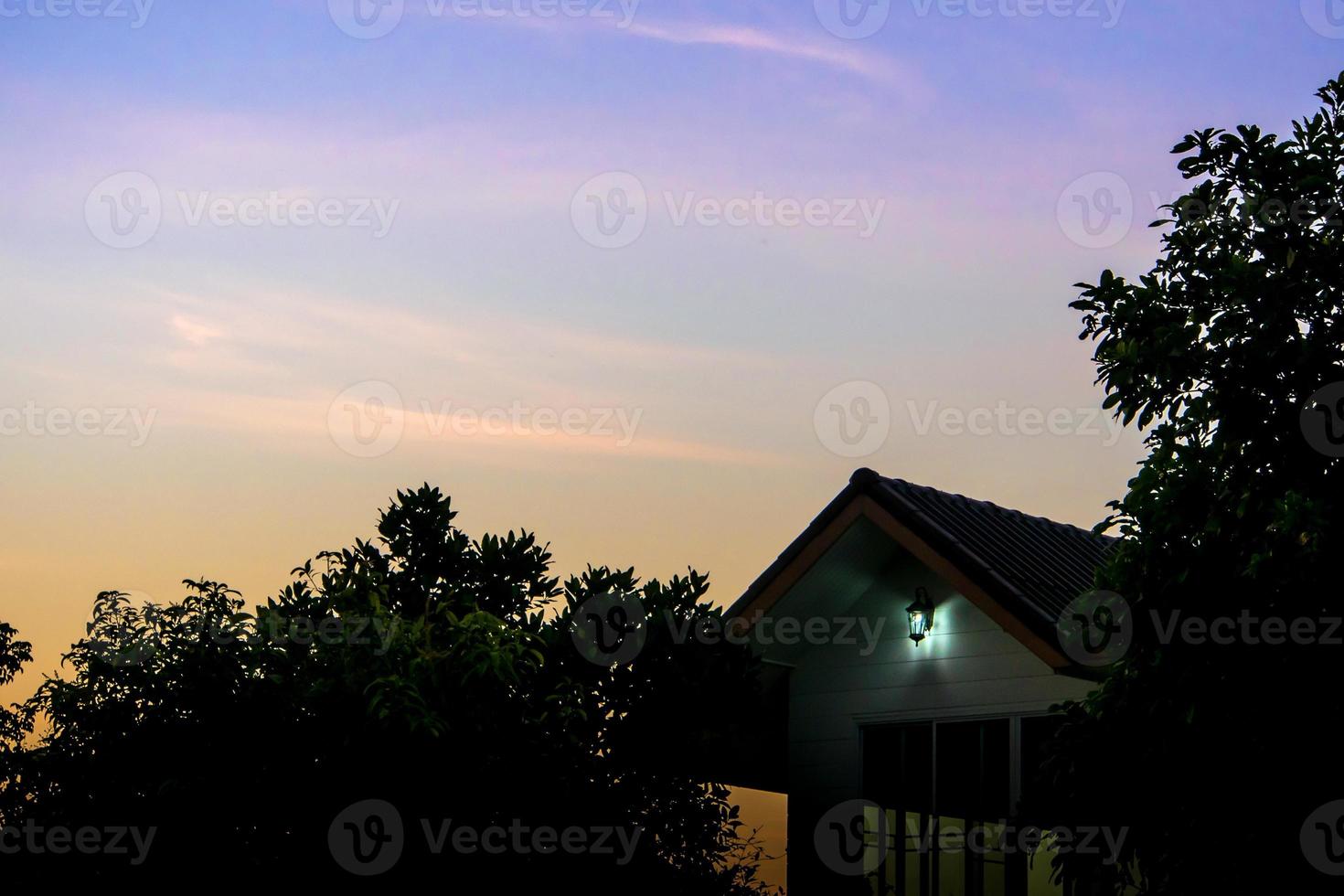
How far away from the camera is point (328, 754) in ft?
32.5

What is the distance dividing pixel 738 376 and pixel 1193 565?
6.51 metres

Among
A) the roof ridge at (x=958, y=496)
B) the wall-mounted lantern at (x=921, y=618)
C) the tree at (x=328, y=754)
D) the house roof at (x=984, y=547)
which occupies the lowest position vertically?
the tree at (x=328, y=754)

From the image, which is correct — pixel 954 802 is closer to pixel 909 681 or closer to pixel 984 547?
pixel 909 681

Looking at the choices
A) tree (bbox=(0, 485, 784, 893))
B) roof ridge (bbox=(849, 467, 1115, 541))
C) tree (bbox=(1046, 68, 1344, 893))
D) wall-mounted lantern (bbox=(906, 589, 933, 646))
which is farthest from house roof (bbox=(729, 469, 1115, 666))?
tree (bbox=(0, 485, 784, 893))

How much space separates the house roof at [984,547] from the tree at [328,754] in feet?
10.2

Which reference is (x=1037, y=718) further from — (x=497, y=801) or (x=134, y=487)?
(x=134, y=487)

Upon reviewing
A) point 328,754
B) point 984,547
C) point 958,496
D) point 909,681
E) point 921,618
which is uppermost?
point 958,496

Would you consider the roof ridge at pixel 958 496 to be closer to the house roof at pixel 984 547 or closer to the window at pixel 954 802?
the house roof at pixel 984 547

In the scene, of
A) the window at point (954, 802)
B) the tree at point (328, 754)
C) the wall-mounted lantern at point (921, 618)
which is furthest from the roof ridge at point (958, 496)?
the tree at point (328, 754)

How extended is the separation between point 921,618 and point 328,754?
6042mm

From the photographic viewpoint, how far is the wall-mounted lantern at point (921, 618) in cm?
1356

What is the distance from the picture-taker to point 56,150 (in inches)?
520

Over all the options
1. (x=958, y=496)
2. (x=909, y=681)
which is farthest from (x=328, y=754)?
(x=958, y=496)

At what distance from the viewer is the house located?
41.3 feet
